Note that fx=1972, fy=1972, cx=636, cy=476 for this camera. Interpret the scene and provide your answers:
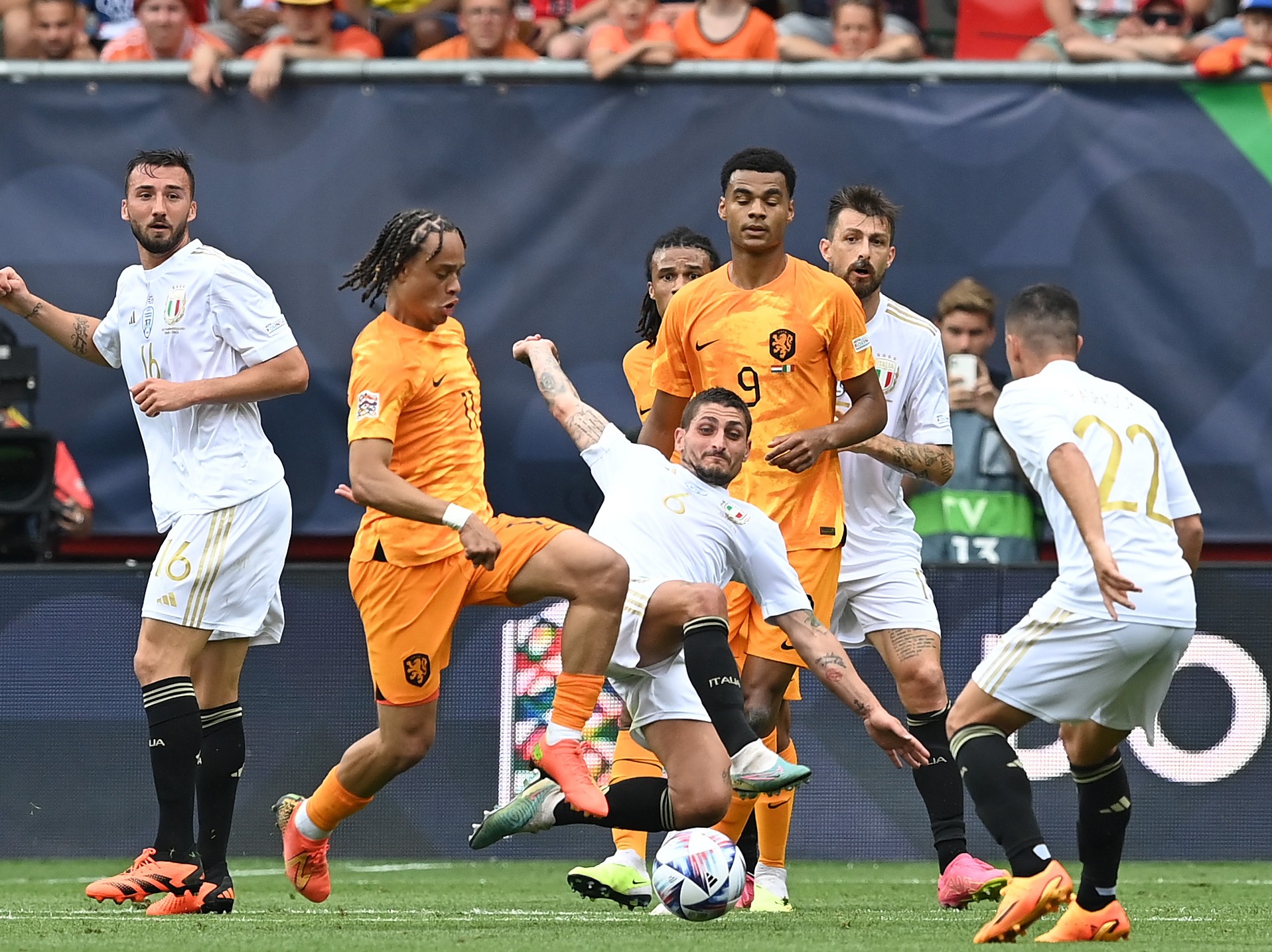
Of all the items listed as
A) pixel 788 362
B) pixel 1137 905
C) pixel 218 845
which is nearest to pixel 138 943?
pixel 218 845

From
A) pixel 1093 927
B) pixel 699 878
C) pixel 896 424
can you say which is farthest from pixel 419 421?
pixel 1093 927

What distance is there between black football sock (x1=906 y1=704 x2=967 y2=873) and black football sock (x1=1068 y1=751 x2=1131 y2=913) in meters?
1.30

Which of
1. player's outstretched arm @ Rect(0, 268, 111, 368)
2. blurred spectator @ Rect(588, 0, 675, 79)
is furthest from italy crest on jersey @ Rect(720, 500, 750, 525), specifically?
blurred spectator @ Rect(588, 0, 675, 79)

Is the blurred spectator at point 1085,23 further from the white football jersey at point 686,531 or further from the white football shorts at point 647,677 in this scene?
the white football shorts at point 647,677

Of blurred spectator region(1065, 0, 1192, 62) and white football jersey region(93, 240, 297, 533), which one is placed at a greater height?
blurred spectator region(1065, 0, 1192, 62)

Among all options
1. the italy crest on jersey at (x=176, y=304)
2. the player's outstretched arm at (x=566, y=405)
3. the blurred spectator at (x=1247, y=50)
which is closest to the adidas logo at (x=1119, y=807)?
the player's outstretched arm at (x=566, y=405)

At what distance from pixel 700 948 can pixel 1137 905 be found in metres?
2.38

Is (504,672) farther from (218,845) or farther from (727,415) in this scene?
(727,415)

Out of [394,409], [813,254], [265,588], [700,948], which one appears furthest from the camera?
[813,254]

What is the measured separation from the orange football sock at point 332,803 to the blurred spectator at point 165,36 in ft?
16.3

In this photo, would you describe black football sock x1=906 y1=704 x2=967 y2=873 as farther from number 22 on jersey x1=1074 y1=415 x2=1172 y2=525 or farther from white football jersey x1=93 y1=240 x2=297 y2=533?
white football jersey x1=93 y1=240 x2=297 y2=533

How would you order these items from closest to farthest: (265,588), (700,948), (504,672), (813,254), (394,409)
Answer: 1. (700,948)
2. (394,409)
3. (265,588)
4. (504,672)
5. (813,254)

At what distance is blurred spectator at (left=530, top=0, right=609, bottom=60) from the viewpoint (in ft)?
34.9

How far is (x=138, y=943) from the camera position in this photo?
218 inches
